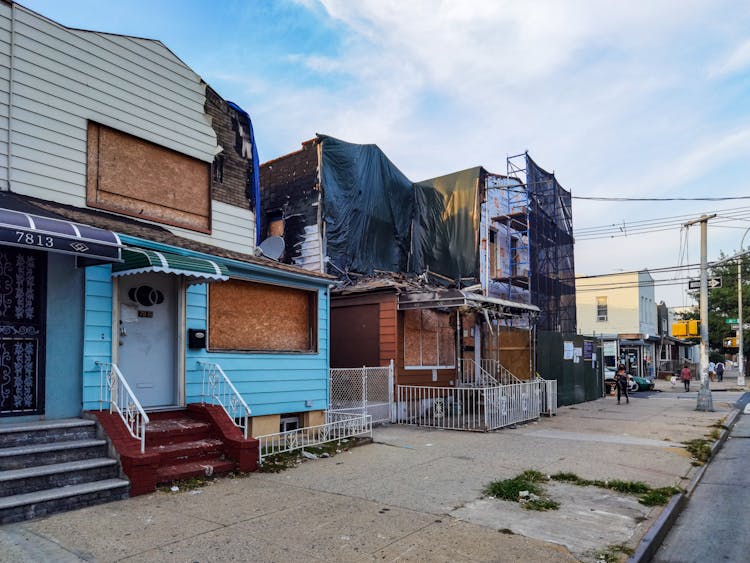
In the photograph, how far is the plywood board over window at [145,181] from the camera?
9344 mm

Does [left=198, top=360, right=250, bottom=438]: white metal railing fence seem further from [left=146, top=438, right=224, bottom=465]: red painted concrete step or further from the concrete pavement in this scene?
the concrete pavement

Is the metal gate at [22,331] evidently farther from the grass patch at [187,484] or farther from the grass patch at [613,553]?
the grass patch at [613,553]

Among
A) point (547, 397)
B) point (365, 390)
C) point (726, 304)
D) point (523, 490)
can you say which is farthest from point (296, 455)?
point (726, 304)

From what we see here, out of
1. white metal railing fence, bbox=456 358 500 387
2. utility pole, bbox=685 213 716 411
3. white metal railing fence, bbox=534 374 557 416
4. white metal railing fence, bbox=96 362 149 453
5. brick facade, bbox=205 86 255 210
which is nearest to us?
white metal railing fence, bbox=96 362 149 453

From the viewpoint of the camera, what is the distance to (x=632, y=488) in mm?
7645

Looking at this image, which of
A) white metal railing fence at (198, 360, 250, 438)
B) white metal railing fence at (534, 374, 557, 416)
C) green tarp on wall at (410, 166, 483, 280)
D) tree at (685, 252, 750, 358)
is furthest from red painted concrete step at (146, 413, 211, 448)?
tree at (685, 252, 750, 358)

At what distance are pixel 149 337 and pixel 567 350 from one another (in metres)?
15.3

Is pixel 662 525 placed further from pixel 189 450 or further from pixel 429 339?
pixel 429 339

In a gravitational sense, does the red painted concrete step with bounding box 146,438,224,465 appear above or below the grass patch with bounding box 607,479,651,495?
above

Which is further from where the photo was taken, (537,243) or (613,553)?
(537,243)

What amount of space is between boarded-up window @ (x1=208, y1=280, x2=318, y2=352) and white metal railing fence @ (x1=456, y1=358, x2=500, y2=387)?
675 cm

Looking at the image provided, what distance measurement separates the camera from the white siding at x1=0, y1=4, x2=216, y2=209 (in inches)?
328

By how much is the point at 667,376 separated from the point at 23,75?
42.0 m

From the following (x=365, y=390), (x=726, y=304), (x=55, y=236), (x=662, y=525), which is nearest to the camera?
(x=662, y=525)
